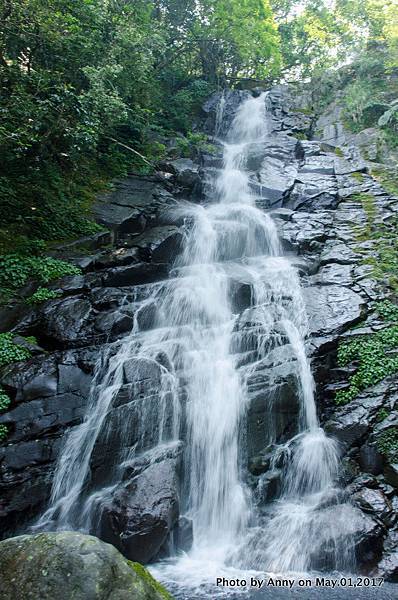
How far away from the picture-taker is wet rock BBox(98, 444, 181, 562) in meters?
5.79

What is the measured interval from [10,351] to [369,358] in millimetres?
6927

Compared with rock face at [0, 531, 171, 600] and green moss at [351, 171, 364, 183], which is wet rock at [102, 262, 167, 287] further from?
green moss at [351, 171, 364, 183]

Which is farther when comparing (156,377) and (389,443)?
(156,377)

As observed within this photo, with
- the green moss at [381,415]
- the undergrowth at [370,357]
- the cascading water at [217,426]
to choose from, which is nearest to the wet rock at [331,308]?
the cascading water at [217,426]

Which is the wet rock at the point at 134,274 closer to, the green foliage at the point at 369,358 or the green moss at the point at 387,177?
the green foliage at the point at 369,358

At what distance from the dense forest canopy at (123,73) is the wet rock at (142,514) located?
6736 mm

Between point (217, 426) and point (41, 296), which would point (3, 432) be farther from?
point (217, 426)

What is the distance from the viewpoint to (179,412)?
7648 mm

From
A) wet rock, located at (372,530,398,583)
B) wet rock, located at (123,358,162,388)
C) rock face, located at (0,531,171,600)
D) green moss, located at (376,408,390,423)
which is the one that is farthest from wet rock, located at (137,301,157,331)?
rock face, located at (0,531,171,600)

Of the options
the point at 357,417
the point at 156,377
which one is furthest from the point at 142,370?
the point at 357,417

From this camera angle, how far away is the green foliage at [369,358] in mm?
7979

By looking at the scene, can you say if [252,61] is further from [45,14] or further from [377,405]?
[377,405]

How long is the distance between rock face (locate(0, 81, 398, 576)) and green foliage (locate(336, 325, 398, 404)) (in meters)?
0.14

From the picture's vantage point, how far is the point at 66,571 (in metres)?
2.79
